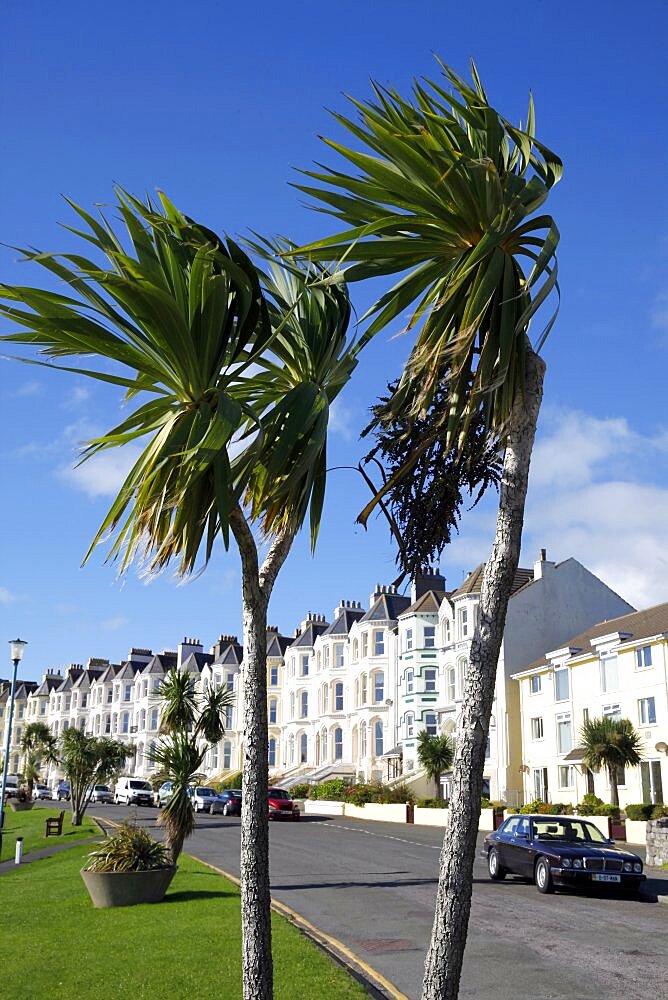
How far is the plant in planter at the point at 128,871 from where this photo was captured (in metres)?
16.2

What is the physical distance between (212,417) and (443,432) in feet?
5.69

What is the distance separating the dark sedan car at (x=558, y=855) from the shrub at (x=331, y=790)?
37.2m

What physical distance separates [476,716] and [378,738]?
208 ft

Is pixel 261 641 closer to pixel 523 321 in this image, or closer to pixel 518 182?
pixel 523 321

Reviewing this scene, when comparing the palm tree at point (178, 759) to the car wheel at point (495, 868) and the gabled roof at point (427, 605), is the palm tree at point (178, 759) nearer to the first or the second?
the car wheel at point (495, 868)

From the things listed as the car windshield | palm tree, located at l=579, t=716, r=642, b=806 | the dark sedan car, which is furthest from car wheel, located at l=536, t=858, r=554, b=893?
palm tree, located at l=579, t=716, r=642, b=806

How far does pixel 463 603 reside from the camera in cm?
5591

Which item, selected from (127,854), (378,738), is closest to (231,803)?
(378,738)

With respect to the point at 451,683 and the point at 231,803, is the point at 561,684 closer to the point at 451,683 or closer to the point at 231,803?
the point at 451,683

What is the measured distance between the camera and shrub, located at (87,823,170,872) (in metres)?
16.6

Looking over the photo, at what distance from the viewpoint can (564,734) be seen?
47219 millimetres

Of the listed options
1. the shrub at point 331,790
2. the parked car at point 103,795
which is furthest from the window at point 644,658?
the parked car at point 103,795

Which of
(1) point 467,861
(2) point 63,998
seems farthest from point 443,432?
(2) point 63,998

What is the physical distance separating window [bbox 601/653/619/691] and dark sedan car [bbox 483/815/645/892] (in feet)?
74.9
